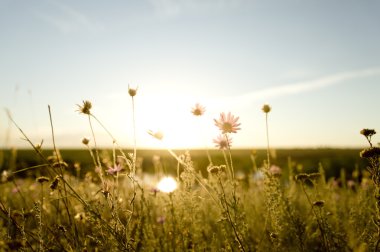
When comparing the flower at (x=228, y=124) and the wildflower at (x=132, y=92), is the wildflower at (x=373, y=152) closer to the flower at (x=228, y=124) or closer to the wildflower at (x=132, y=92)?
the flower at (x=228, y=124)

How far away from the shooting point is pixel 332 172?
43.4 feet

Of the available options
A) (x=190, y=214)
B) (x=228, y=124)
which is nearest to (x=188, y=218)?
(x=190, y=214)

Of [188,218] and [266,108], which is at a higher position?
[266,108]

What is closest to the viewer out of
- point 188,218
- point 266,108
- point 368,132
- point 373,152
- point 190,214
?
point 373,152

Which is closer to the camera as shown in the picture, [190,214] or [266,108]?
[190,214]

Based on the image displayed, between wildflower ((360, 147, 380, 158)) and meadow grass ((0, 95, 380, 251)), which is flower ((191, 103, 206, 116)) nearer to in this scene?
meadow grass ((0, 95, 380, 251))

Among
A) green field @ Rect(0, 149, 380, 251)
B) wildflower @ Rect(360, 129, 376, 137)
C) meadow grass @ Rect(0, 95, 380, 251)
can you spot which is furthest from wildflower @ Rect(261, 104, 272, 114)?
wildflower @ Rect(360, 129, 376, 137)

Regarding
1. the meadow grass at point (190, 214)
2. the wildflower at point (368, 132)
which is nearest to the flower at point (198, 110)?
the meadow grass at point (190, 214)

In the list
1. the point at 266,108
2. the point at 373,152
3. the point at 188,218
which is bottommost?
the point at 188,218

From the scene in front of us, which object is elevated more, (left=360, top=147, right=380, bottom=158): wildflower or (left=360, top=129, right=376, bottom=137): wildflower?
(left=360, top=129, right=376, bottom=137): wildflower

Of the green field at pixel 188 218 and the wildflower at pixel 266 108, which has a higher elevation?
the wildflower at pixel 266 108

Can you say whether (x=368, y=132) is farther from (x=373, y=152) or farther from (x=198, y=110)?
(x=198, y=110)

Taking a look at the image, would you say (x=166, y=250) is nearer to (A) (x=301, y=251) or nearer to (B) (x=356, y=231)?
(A) (x=301, y=251)

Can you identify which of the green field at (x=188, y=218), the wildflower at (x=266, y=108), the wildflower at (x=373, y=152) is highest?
the wildflower at (x=266, y=108)
